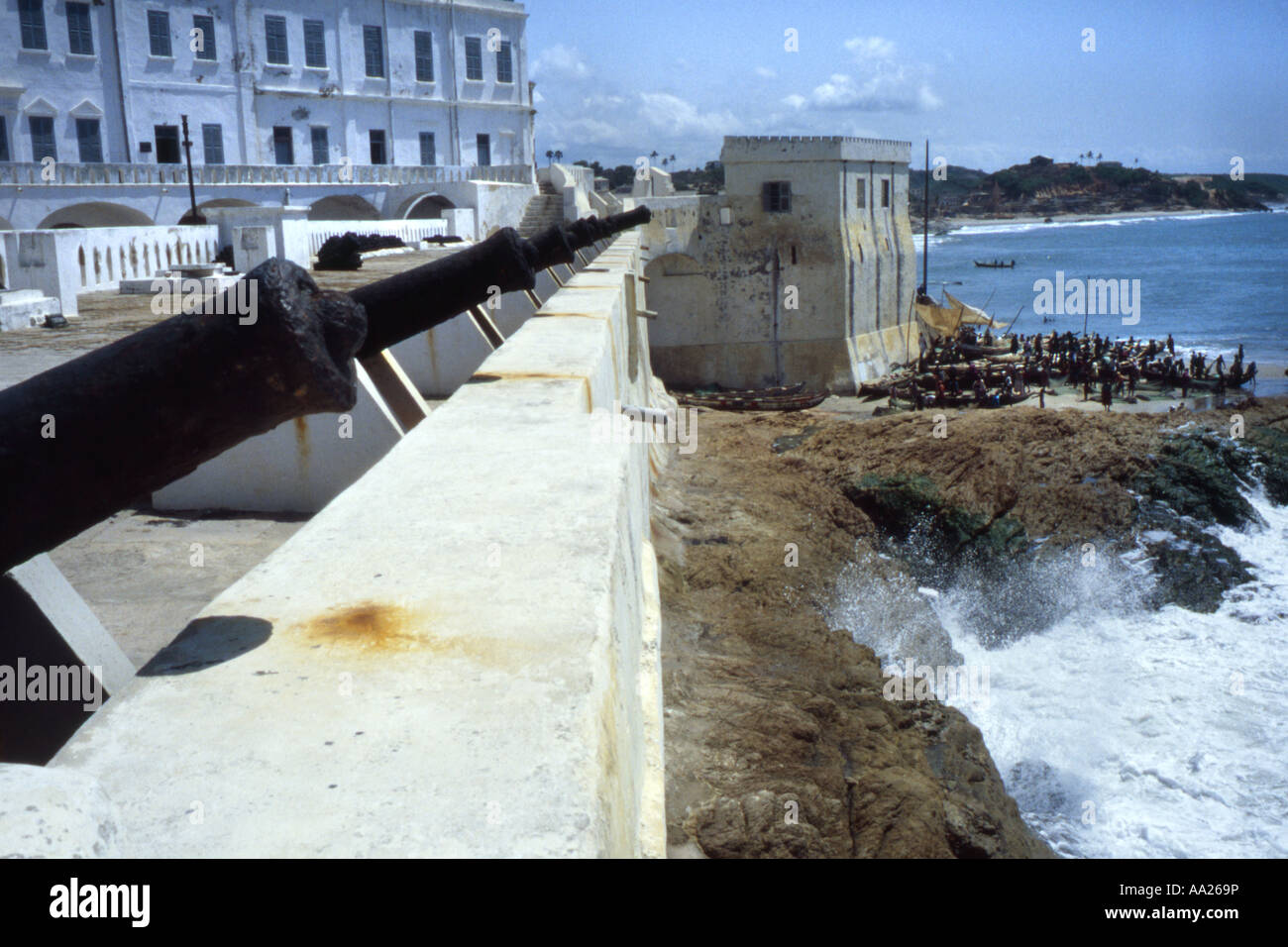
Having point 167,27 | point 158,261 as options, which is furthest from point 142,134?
point 158,261

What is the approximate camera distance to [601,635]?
2377mm

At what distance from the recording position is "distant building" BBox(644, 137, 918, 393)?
3619 cm

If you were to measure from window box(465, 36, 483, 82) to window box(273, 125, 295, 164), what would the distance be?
27.1ft

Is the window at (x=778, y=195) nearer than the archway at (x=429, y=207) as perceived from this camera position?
Yes

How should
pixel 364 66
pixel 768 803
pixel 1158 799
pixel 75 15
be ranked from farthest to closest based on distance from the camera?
pixel 364 66 < pixel 75 15 < pixel 1158 799 < pixel 768 803

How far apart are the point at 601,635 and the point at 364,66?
43.7 meters

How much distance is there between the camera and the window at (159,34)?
35.9 meters

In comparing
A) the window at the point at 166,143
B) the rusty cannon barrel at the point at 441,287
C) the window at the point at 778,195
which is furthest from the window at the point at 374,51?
the rusty cannon barrel at the point at 441,287

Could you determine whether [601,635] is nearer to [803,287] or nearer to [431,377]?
[431,377]

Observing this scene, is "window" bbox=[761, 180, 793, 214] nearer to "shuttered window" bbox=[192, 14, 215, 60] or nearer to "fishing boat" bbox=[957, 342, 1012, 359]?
"fishing boat" bbox=[957, 342, 1012, 359]

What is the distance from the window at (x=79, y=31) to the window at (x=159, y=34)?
1832 millimetres

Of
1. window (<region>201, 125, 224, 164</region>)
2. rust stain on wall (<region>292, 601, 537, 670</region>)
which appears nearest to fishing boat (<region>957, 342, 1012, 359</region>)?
window (<region>201, 125, 224, 164</region>)

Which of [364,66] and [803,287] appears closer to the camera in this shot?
[803,287]
